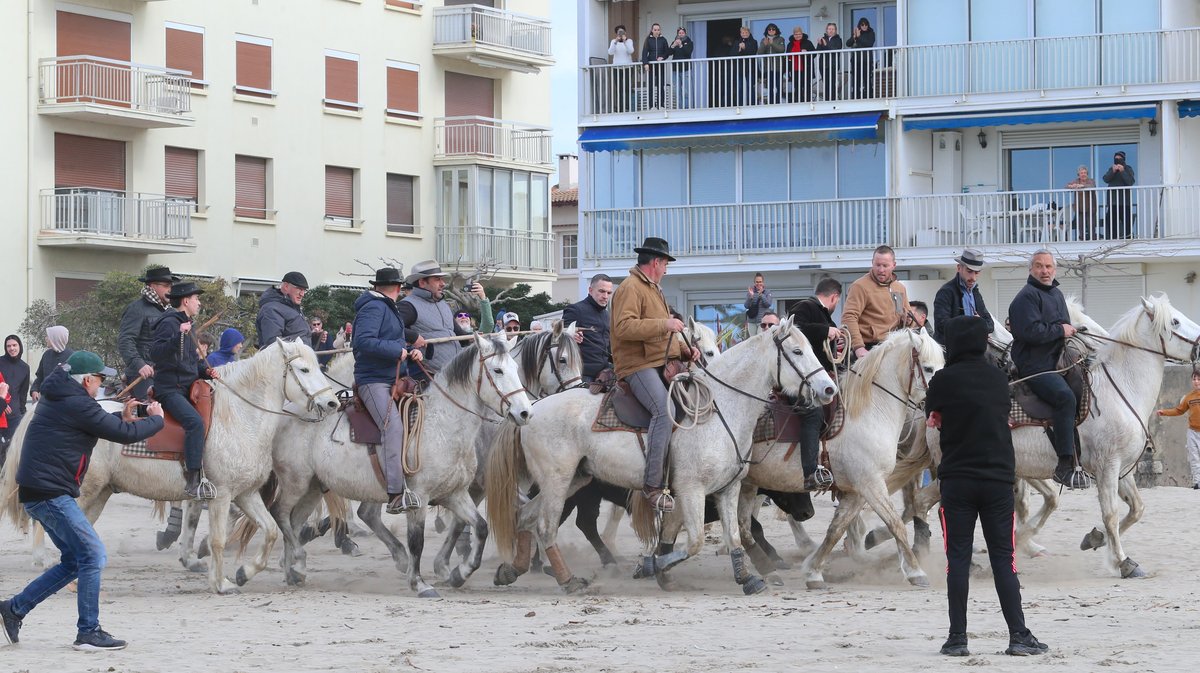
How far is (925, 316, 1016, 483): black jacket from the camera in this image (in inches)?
388

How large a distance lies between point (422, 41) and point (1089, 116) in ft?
63.7

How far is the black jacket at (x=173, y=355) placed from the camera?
13578 millimetres

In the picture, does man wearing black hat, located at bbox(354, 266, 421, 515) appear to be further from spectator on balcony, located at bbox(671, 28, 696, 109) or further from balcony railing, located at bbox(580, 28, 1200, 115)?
spectator on balcony, located at bbox(671, 28, 696, 109)

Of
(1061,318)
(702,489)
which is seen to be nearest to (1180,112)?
(1061,318)

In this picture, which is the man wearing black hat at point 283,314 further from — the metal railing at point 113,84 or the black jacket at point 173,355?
the metal railing at point 113,84

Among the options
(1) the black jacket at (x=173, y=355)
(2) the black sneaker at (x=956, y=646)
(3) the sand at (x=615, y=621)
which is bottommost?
(3) the sand at (x=615, y=621)

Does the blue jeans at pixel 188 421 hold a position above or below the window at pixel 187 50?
below

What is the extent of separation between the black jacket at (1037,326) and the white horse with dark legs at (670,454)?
199 cm

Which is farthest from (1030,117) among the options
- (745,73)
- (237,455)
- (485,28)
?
(237,455)

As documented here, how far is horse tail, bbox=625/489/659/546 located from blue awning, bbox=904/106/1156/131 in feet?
66.9

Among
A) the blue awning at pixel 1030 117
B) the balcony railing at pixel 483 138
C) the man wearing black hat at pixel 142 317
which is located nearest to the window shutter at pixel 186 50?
the balcony railing at pixel 483 138

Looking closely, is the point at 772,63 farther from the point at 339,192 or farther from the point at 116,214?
the point at 116,214

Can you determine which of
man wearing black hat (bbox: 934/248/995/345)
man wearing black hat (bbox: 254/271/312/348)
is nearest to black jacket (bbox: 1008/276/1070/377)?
man wearing black hat (bbox: 934/248/995/345)

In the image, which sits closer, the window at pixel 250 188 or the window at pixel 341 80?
the window at pixel 250 188
